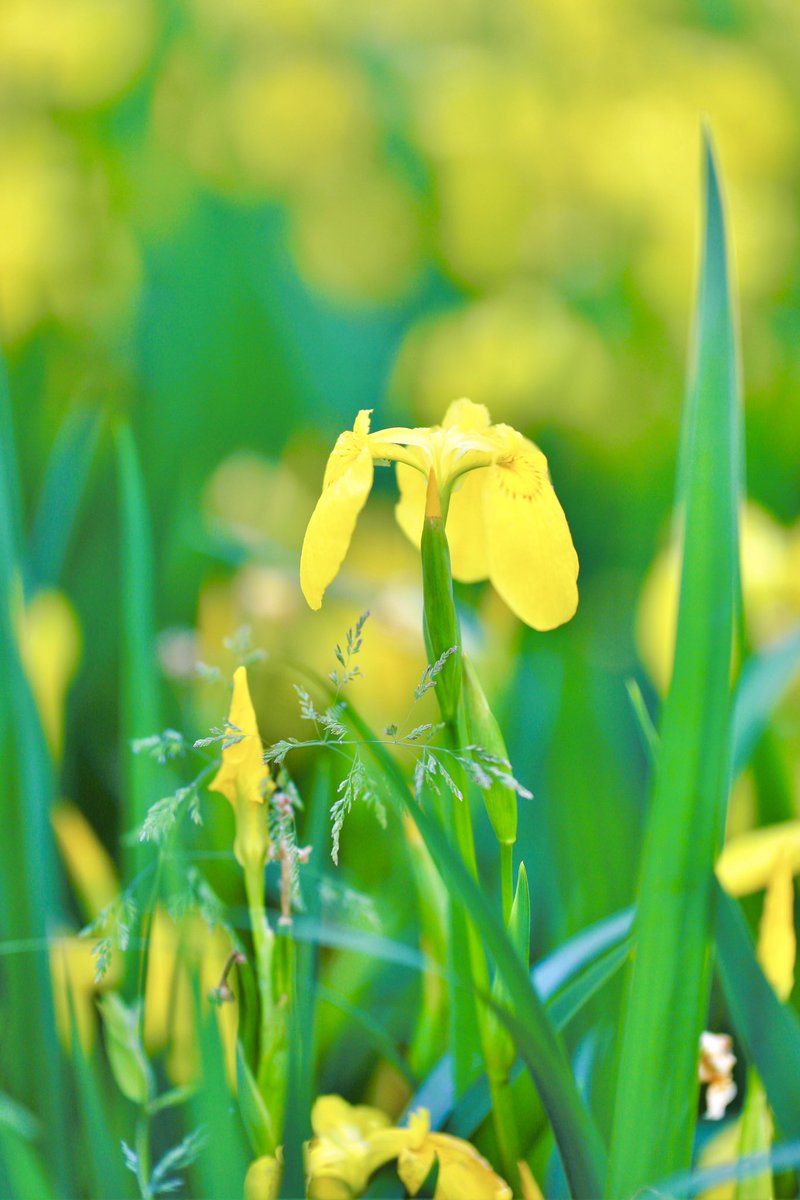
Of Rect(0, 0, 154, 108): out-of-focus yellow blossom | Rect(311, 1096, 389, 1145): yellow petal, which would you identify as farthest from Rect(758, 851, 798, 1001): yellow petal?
Rect(0, 0, 154, 108): out-of-focus yellow blossom

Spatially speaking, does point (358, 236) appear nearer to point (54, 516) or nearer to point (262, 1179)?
point (54, 516)

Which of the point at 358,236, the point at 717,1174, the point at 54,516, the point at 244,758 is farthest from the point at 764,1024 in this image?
the point at 358,236

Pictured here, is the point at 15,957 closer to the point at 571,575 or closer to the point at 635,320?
the point at 571,575

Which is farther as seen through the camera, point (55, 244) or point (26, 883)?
point (55, 244)

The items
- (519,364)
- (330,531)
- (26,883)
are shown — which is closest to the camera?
(330,531)

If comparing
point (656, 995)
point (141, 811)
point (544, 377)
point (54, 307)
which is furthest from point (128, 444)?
point (54, 307)

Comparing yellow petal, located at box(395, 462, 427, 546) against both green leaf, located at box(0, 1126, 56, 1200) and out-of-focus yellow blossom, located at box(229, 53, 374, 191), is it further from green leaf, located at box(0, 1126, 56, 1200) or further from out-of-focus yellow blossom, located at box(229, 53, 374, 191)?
out-of-focus yellow blossom, located at box(229, 53, 374, 191)
